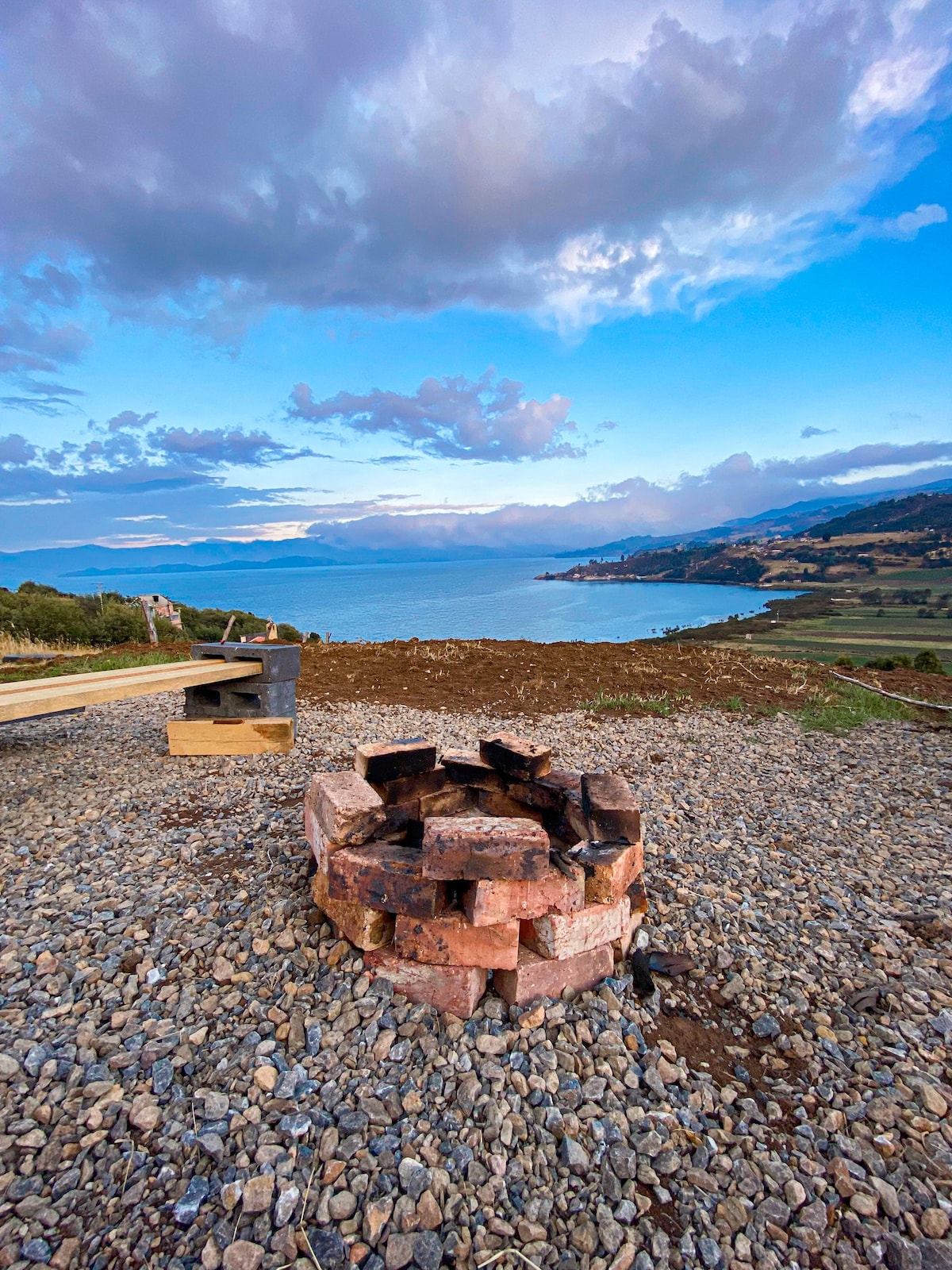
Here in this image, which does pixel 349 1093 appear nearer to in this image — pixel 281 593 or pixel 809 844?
pixel 809 844

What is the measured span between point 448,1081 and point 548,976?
758 millimetres

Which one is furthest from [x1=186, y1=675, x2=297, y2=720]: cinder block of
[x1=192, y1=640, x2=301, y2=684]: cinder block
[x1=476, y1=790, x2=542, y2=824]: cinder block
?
[x1=476, y1=790, x2=542, y2=824]: cinder block

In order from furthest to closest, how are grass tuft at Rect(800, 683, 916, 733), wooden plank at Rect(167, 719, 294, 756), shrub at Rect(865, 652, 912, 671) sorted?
1. shrub at Rect(865, 652, 912, 671)
2. grass tuft at Rect(800, 683, 916, 733)
3. wooden plank at Rect(167, 719, 294, 756)

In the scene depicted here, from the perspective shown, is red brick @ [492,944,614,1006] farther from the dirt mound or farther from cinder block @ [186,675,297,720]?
the dirt mound

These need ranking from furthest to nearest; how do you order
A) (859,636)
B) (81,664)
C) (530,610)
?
1. (530,610)
2. (859,636)
3. (81,664)

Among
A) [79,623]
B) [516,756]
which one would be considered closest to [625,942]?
[516,756]

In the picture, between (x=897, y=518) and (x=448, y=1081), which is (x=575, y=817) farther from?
(x=897, y=518)

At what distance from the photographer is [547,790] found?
452cm

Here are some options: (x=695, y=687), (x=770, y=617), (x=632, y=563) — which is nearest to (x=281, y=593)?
(x=632, y=563)

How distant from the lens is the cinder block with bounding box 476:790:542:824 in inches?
186

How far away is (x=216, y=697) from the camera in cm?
766

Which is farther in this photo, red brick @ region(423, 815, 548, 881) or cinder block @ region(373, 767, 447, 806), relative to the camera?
cinder block @ region(373, 767, 447, 806)

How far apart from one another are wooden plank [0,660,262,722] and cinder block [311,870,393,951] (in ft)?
11.3

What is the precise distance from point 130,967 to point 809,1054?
12.2 feet
